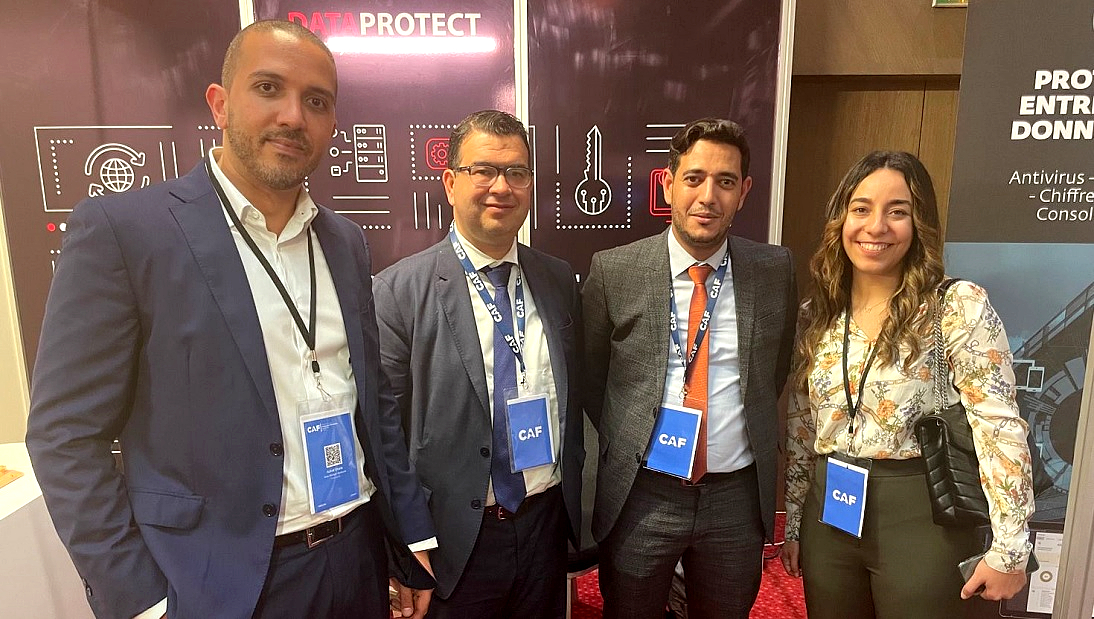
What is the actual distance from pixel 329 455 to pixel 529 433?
58cm

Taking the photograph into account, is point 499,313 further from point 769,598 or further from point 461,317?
point 769,598

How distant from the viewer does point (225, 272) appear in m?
1.16

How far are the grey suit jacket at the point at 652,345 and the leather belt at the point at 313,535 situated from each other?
0.86m

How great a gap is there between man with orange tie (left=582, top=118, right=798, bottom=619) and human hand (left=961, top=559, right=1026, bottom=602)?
1.68 ft

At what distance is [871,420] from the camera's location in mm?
1608

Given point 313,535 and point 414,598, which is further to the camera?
point 414,598

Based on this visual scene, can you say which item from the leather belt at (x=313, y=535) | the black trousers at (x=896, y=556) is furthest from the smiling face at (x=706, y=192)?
the leather belt at (x=313, y=535)

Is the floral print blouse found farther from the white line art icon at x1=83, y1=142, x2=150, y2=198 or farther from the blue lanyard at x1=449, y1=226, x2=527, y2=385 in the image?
the white line art icon at x1=83, y1=142, x2=150, y2=198

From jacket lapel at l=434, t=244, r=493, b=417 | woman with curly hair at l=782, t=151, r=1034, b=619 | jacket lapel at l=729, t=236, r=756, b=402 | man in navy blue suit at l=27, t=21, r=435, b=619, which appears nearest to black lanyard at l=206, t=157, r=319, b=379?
man in navy blue suit at l=27, t=21, r=435, b=619

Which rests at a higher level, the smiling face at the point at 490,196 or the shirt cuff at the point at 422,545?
the smiling face at the point at 490,196

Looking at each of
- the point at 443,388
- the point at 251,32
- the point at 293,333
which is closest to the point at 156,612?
the point at 293,333

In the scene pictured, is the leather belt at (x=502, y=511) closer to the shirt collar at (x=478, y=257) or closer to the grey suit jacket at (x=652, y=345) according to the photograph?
the grey suit jacket at (x=652, y=345)

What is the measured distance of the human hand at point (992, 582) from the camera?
1520mm

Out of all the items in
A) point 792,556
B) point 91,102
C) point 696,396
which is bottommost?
point 792,556
